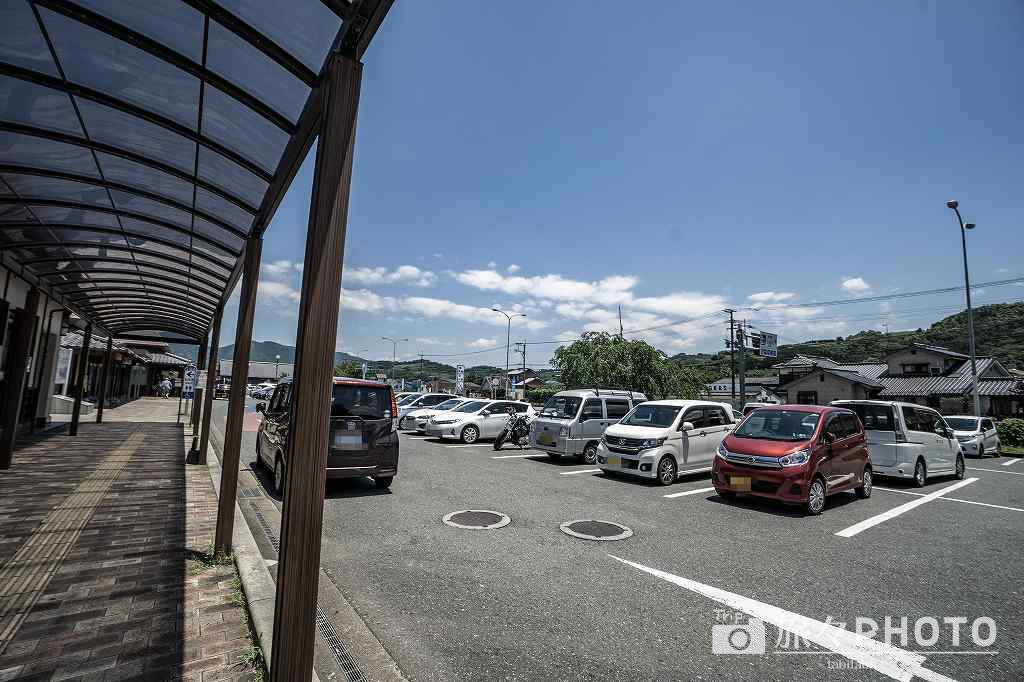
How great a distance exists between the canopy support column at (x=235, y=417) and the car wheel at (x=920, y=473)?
12.4m

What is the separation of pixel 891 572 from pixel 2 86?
9659 millimetres

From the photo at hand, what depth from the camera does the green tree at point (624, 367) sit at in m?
33.8

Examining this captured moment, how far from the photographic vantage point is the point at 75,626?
3.47m

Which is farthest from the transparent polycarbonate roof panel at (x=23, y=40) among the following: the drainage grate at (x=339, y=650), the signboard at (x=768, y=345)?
the signboard at (x=768, y=345)

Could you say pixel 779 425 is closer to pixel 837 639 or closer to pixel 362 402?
pixel 837 639

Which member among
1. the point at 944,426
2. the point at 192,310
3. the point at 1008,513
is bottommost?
the point at 1008,513

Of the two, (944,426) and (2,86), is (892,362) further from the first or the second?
(2,86)

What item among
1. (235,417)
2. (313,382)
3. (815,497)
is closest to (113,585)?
(235,417)

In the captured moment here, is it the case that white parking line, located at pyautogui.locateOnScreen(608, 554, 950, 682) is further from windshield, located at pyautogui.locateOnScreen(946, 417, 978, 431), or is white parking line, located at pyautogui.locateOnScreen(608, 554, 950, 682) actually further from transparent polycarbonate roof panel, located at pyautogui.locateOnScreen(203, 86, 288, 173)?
windshield, located at pyautogui.locateOnScreen(946, 417, 978, 431)

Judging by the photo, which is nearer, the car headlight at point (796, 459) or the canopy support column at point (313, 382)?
the canopy support column at point (313, 382)

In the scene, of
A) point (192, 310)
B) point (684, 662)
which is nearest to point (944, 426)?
point (684, 662)

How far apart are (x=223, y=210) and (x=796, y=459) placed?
8.81m

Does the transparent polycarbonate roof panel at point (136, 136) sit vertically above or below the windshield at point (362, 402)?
above

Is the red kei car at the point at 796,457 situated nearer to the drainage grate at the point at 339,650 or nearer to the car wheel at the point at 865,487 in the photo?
the car wheel at the point at 865,487
